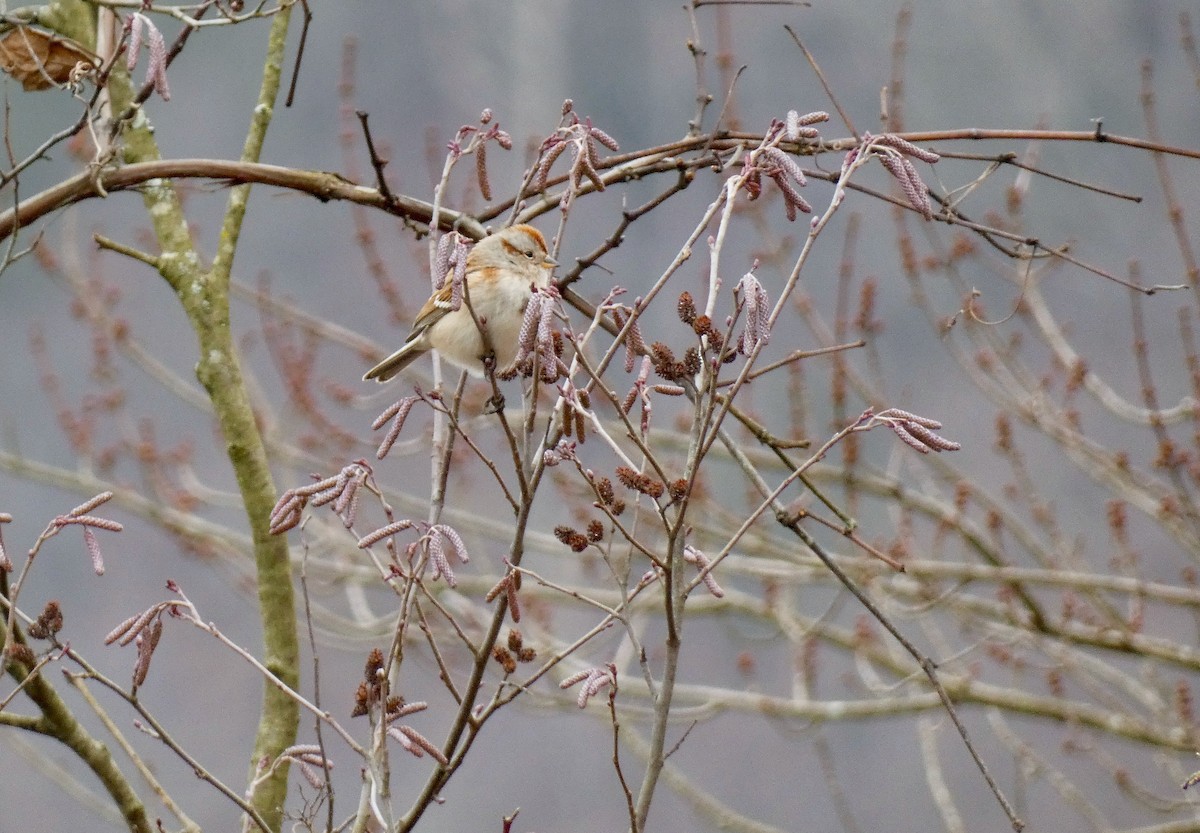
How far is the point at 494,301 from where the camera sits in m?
2.22

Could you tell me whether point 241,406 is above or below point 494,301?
below

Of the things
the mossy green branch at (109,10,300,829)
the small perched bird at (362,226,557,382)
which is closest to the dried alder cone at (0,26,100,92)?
the mossy green branch at (109,10,300,829)

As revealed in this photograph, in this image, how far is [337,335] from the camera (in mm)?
4418

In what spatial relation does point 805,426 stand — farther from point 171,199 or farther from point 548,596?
point 171,199

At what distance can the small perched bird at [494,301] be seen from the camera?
2191mm

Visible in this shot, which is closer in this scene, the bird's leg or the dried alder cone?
the bird's leg

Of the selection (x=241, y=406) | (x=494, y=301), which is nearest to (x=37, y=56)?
(x=241, y=406)

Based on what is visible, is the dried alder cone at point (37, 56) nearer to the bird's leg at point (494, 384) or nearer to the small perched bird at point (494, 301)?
the small perched bird at point (494, 301)

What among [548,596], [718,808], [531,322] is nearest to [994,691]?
[718,808]

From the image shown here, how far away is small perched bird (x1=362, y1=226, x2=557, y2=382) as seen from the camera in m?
2.19

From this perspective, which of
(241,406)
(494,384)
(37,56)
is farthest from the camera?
(241,406)

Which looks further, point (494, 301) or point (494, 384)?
point (494, 301)

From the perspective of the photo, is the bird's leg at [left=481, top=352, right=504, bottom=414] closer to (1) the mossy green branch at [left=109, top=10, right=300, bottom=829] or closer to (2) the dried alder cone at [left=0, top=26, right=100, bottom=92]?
(1) the mossy green branch at [left=109, top=10, right=300, bottom=829]

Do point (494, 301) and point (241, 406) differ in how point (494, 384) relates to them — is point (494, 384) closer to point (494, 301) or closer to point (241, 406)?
point (494, 301)
